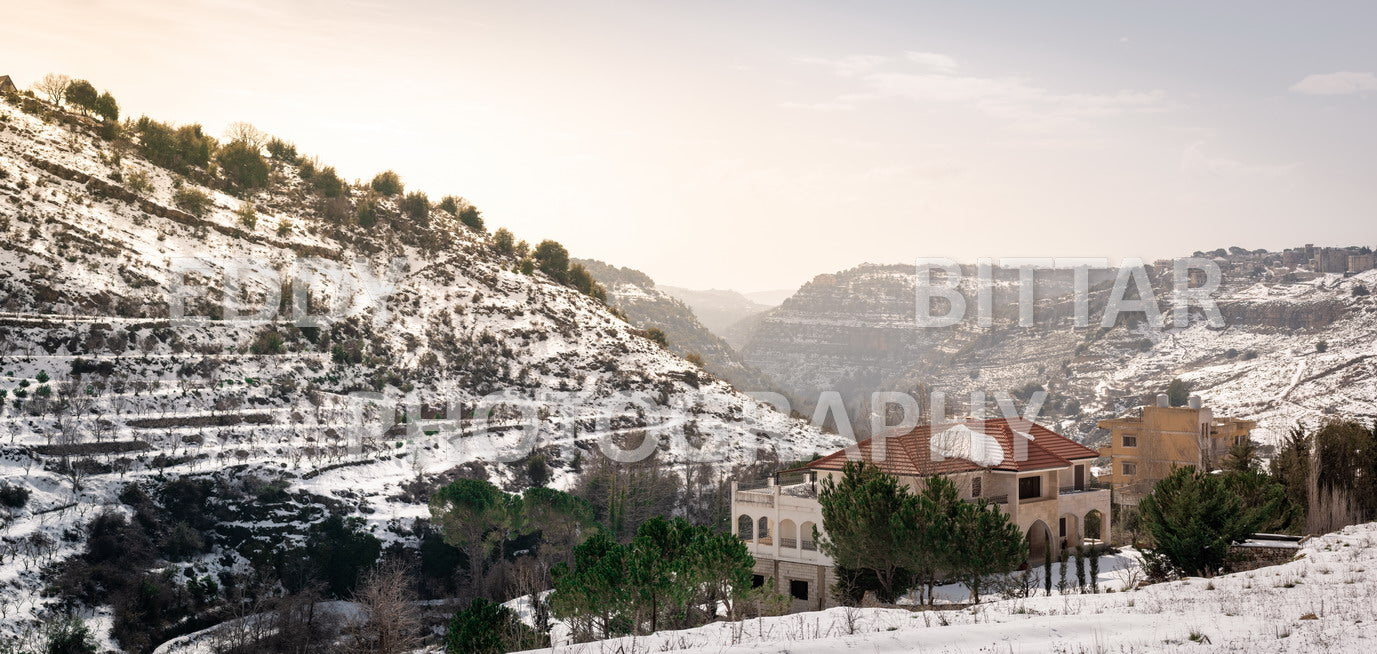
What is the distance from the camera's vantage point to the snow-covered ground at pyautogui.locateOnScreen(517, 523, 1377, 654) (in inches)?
521

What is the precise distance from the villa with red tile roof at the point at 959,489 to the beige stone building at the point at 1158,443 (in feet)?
71.8

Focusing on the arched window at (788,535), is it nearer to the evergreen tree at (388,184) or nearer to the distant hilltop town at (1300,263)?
the evergreen tree at (388,184)

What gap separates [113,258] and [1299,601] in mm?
54590

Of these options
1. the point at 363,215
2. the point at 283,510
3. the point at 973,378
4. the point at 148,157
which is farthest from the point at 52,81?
the point at 973,378

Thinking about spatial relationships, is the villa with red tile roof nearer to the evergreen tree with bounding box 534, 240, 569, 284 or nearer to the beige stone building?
the beige stone building

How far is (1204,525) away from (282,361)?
147ft

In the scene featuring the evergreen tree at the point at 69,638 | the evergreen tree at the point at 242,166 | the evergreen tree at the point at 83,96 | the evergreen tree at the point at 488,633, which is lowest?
the evergreen tree at the point at 69,638

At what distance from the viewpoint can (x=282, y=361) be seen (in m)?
54.3

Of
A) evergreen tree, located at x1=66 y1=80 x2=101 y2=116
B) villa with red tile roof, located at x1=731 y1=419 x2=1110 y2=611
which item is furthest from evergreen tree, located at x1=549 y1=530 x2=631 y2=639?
evergreen tree, located at x1=66 y1=80 x2=101 y2=116

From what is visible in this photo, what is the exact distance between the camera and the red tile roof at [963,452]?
30781 mm

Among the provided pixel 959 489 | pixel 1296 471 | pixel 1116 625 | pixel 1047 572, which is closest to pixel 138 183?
pixel 959 489

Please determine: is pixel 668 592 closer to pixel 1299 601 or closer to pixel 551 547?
pixel 1299 601

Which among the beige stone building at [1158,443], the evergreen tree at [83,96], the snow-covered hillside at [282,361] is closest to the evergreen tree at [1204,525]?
the snow-covered hillside at [282,361]

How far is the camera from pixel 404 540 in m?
42.8
